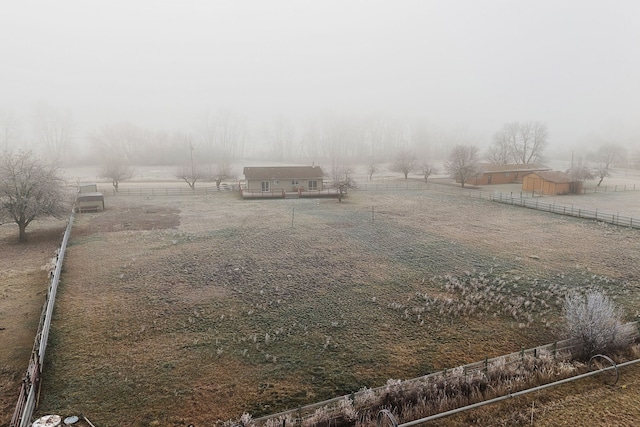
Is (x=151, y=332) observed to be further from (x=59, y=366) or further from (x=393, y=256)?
(x=393, y=256)

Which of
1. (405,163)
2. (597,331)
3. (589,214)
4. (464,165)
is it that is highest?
(405,163)

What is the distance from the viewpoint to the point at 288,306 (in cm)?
1545

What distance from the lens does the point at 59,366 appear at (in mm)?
11250

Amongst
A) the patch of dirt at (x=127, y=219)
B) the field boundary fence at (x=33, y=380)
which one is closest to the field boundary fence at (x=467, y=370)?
the field boundary fence at (x=33, y=380)

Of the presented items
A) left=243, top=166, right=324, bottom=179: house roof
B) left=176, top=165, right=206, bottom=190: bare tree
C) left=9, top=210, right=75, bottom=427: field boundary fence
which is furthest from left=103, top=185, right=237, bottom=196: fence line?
left=9, top=210, right=75, bottom=427: field boundary fence

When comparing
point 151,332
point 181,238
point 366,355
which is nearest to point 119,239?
point 181,238

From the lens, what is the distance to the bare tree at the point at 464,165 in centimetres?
5847

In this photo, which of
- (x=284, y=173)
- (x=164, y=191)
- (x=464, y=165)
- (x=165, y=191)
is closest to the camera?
(x=284, y=173)

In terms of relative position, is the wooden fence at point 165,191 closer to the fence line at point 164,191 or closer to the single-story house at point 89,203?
the fence line at point 164,191

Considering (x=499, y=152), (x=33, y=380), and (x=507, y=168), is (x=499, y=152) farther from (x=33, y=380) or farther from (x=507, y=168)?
(x=33, y=380)

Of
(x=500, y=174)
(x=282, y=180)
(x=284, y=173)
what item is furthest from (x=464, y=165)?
(x=282, y=180)

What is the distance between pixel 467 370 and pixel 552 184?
46566 mm

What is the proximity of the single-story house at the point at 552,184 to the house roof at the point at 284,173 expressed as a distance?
27.9 metres

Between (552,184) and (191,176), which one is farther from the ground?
(191,176)
